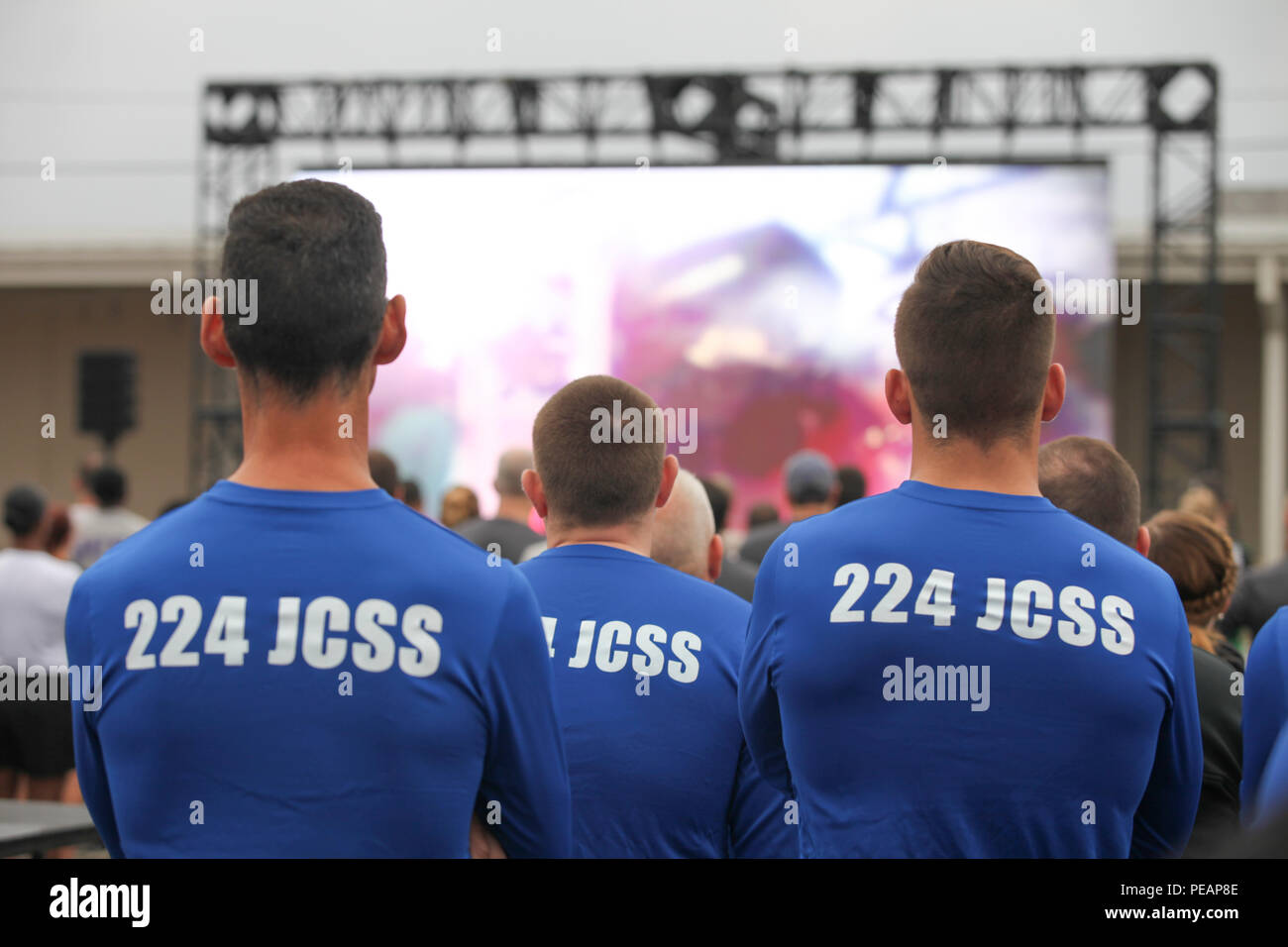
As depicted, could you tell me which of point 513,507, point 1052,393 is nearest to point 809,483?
point 513,507

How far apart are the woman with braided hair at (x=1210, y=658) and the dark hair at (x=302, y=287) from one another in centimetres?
166

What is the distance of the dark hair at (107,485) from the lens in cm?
736

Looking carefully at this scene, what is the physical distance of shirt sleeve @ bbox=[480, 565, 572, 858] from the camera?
4.77 ft

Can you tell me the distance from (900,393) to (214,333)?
100cm

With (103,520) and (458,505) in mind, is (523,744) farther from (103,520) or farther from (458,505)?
(103,520)

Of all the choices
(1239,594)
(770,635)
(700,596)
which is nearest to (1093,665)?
(770,635)

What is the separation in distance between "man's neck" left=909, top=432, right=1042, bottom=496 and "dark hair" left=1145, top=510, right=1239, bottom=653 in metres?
1.16

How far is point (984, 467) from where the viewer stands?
1.83 m

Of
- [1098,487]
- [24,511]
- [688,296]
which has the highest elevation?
[688,296]

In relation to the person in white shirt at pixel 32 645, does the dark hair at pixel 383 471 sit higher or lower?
higher

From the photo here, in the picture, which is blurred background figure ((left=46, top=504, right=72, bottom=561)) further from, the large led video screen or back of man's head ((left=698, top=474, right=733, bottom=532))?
the large led video screen

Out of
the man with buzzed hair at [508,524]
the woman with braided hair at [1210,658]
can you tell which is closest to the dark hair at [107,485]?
the man with buzzed hair at [508,524]

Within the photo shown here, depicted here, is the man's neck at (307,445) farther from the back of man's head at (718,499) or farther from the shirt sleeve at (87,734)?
the back of man's head at (718,499)

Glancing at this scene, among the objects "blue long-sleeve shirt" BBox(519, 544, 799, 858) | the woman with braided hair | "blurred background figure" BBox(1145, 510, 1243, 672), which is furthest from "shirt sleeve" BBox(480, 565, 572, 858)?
"blurred background figure" BBox(1145, 510, 1243, 672)
